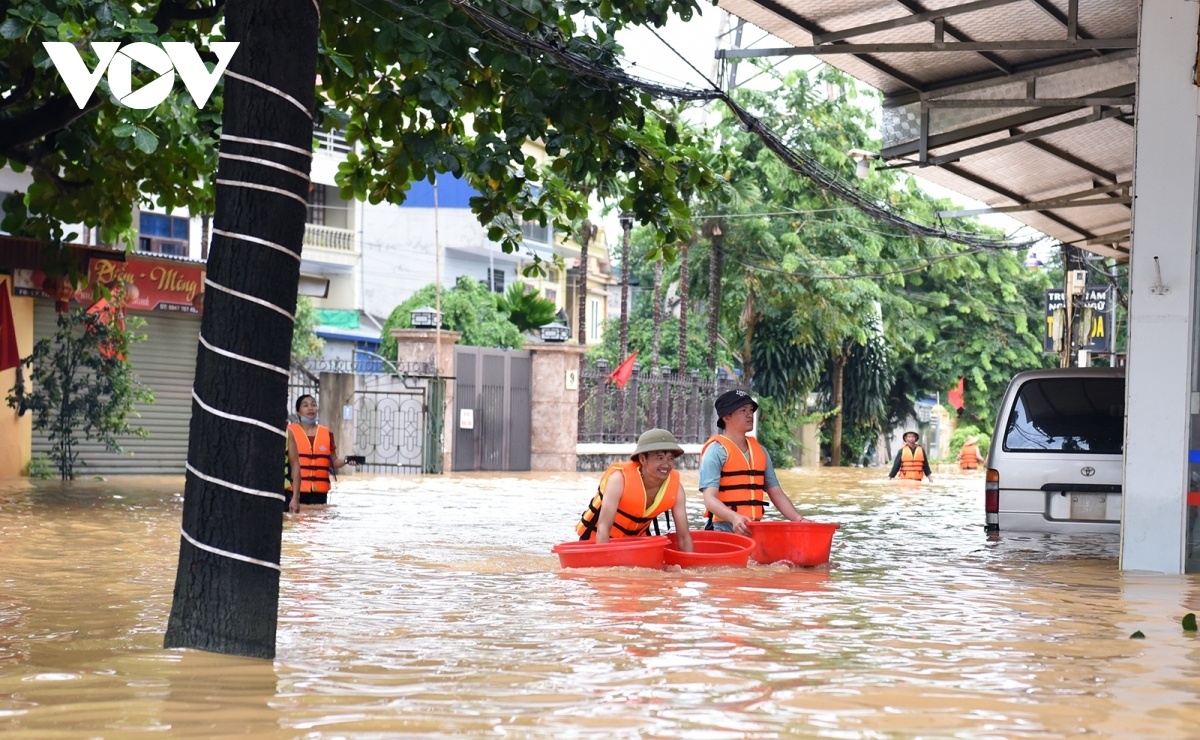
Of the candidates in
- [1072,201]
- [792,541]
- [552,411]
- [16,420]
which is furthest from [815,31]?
[552,411]

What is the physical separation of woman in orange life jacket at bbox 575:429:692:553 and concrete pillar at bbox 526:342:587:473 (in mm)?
22121

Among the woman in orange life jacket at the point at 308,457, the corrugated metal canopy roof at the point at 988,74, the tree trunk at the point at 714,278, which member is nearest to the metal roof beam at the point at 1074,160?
the corrugated metal canopy roof at the point at 988,74

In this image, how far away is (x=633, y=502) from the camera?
424 inches

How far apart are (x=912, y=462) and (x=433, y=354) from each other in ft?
33.2

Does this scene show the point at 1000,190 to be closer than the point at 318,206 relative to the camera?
Yes

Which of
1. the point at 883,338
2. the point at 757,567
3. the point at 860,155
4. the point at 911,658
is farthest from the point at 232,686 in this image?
the point at 883,338

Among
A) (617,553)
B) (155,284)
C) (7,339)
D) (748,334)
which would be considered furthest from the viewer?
(748,334)

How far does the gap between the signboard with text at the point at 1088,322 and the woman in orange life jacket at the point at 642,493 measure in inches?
961

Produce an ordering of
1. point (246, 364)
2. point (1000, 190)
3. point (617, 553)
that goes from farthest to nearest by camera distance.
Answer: point (1000, 190) → point (617, 553) → point (246, 364)

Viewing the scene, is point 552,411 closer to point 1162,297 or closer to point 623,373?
point 623,373

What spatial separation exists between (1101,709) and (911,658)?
1.36 m

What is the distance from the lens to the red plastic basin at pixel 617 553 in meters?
10.3

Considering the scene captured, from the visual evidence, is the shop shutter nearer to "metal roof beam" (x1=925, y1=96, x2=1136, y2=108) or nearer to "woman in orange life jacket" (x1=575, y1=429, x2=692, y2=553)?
"metal roof beam" (x1=925, y1=96, x2=1136, y2=108)

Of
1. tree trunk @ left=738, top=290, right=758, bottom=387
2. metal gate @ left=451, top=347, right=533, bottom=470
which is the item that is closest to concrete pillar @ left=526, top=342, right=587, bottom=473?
metal gate @ left=451, top=347, right=533, bottom=470
